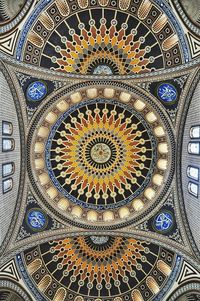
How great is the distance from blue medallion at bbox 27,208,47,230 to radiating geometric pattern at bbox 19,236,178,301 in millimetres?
1464

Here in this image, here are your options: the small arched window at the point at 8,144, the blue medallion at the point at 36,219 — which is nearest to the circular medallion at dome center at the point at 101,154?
the blue medallion at the point at 36,219

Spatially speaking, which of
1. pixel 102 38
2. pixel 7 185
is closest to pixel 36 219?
pixel 7 185

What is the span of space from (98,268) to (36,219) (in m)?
5.96

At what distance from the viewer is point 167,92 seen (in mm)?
20703

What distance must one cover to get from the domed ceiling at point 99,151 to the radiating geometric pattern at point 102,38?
0.06 meters

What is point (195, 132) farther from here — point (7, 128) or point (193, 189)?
point (7, 128)

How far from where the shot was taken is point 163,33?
19.2 meters

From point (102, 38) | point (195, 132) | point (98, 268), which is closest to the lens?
point (195, 132)

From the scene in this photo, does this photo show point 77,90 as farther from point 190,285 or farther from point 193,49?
point 190,285

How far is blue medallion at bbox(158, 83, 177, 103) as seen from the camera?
20359 millimetres

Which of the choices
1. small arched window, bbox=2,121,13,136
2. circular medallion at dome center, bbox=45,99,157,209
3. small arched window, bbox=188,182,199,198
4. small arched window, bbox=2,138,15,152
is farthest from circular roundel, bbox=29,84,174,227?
small arched window, bbox=2,121,13,136

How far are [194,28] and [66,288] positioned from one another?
1776 centimetres

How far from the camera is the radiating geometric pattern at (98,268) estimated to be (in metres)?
23.1

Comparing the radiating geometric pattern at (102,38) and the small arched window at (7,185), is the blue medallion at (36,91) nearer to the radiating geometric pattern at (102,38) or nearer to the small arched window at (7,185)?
the radiating geometric pattern at (102,38)
